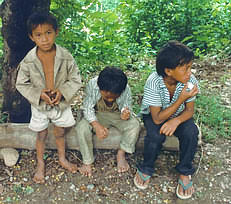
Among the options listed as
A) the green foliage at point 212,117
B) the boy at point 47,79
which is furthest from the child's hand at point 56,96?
the green foliage at point 212,117

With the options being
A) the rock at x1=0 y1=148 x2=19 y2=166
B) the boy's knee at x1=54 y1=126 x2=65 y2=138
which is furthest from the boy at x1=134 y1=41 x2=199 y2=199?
the rock at x1=0 y1=148 x2=19 y2=166

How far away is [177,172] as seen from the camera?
115 inches

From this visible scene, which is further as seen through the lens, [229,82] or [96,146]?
[229,82]

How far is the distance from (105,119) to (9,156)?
3.79 feet

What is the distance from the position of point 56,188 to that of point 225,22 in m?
4.79

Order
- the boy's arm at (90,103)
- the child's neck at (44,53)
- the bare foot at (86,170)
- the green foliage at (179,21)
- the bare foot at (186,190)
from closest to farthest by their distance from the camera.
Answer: the child's neck at (44,53) → the bare foot at (186,190) → the boy's arm at (90,103) → the bare foot at (86,170) → the green foliage at (179,21)

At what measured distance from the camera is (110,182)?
2836 millimetres

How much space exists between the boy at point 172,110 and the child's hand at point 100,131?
1.46 feet

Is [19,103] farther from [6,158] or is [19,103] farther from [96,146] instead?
[96,146]

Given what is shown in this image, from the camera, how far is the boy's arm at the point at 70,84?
2.61m

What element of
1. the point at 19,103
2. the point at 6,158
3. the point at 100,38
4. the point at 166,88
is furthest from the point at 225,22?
the point at 6,158

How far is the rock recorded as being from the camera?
9.68 ft

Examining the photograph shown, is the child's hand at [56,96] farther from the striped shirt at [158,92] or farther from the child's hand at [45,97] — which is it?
the striped shirt at [158,92]

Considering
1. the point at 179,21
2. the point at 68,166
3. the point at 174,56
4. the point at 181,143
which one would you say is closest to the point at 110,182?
the point at 68,166
